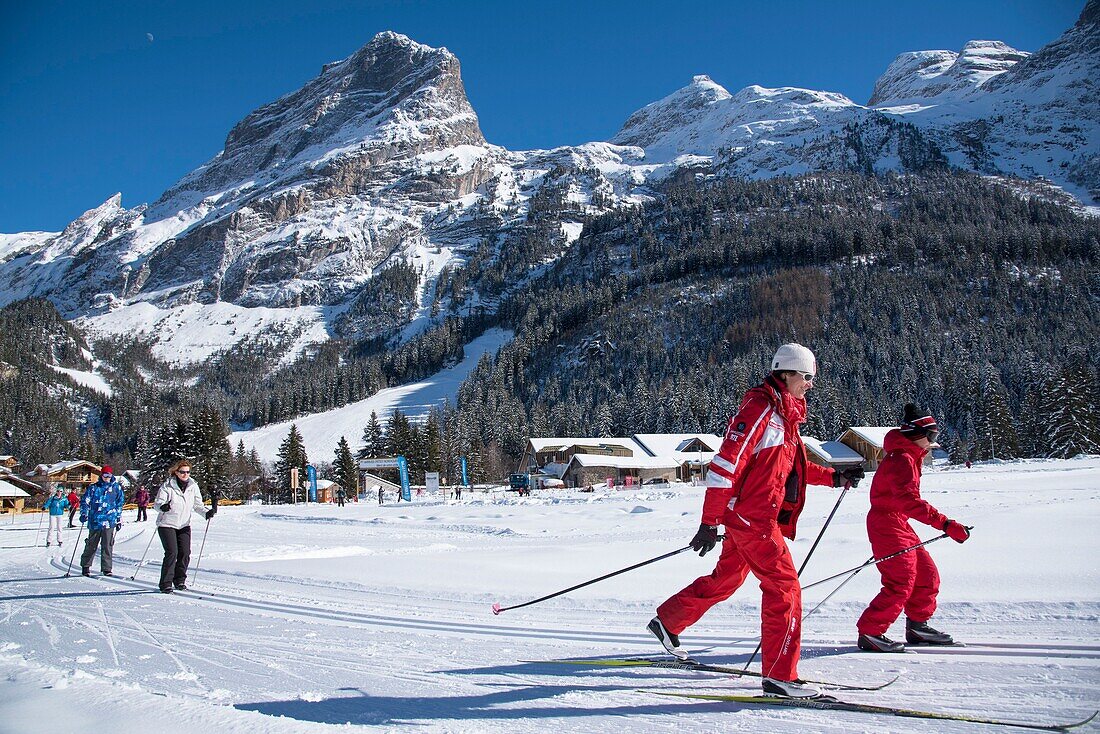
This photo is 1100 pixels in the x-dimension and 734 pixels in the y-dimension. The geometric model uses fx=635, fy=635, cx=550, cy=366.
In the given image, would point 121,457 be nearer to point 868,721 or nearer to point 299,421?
point 299,421

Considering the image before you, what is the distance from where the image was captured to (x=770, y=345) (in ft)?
313

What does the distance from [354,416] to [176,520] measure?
103m

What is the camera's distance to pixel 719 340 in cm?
10312

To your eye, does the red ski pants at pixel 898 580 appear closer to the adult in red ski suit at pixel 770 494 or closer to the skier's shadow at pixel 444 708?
the adult in red ski suit at pixel 770 494

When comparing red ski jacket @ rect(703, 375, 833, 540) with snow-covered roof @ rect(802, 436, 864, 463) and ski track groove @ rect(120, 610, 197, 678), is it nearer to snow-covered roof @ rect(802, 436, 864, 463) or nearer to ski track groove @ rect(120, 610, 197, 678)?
ski track groove @ rect(120, 610, 197, 678)

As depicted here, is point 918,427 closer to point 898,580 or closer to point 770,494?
point 898,580

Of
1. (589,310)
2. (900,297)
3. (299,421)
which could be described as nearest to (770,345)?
(900,297)

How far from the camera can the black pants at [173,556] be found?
25.5ft

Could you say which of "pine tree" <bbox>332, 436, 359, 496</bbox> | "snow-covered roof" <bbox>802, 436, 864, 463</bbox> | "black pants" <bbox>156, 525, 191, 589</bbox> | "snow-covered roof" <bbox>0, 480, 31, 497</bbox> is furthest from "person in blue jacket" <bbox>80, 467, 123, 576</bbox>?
"pine tree" <bbox>332, 436, 359, 496</bbox>

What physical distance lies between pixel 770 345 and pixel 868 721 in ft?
321

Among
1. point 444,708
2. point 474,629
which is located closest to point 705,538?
point 444,708

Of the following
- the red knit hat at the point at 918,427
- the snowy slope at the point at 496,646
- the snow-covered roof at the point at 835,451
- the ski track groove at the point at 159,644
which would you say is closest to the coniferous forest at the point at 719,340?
the snow-covered roof at the point at 835,451

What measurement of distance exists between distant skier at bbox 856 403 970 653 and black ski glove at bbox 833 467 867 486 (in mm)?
248

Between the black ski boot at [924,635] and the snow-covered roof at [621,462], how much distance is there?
52.0 m
